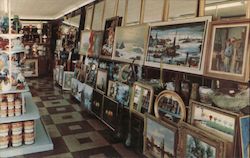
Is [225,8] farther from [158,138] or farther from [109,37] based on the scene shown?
[109,37]

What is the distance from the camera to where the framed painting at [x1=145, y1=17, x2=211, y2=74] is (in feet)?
6.75

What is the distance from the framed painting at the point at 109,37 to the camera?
11.7 ft

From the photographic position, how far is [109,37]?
3.70 meters

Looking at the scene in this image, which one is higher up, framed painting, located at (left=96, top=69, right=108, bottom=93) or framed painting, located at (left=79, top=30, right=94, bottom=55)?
framed painting, located at (left=79, top=30, right=94, bottom=55)

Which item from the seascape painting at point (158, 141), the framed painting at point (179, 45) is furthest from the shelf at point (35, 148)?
the framed painting at point (179, 45)

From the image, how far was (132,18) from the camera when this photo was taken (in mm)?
3230

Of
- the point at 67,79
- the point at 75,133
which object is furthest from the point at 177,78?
the point at 67,79

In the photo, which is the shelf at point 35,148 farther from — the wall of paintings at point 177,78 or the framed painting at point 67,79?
the framed painting at point 67,79

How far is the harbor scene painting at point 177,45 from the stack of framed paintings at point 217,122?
36 centimetres

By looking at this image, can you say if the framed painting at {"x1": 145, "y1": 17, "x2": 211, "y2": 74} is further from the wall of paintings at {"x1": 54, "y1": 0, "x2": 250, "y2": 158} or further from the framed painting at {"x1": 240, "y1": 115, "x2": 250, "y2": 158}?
the framed painting at {"x1": 240, "y1": 115, "x2": 250, "y2": 158}

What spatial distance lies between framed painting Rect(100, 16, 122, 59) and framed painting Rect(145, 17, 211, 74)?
0.97 m

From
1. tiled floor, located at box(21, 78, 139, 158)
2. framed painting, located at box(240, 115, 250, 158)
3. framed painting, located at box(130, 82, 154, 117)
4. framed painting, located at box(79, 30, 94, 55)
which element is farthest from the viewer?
framed painting, located at box(79, 30, 94, 55)

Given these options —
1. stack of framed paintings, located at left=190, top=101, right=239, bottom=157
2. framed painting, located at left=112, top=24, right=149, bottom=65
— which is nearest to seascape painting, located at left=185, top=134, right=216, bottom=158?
stack of framed paintings, located at left=190, top=101, right=239, bottom=157

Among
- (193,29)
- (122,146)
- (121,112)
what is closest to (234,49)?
(193,29)
